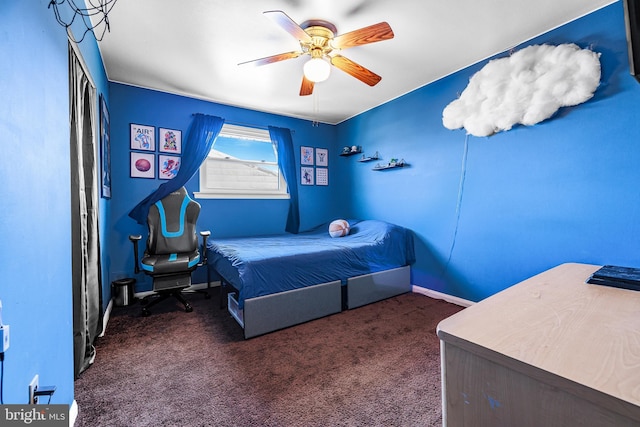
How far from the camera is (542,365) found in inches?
21.0

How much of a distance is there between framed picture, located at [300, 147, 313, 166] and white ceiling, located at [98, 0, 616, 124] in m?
1.09

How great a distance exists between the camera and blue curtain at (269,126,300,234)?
4.18 metres

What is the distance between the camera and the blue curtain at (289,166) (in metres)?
4.18

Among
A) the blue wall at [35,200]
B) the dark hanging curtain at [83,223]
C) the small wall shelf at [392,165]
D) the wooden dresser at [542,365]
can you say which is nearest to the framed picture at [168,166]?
the dark hanging curtain at [83,223]

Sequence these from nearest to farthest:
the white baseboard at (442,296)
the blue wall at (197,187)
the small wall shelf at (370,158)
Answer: the white baseboard at (442,296), the blue wall at (197,187), the small wall shelf at (370,158)

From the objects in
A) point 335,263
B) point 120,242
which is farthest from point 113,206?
point 335,263

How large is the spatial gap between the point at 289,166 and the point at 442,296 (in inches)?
109

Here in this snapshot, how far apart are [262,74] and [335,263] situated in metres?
2.17

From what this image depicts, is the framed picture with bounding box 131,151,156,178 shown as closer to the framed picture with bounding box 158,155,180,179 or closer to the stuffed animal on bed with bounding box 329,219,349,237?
the framed picture with bounding box 158,155,180,179

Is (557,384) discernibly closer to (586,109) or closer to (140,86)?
(586,109)

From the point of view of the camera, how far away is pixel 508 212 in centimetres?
262

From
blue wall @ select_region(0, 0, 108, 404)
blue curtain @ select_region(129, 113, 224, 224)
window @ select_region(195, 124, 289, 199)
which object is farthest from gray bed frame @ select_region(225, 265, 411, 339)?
window @ select_region(195, 124, 289, 199)

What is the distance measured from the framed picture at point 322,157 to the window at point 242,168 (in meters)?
0.76

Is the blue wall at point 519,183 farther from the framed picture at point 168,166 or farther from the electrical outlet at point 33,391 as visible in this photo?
the electrical outlet at point 33,391
